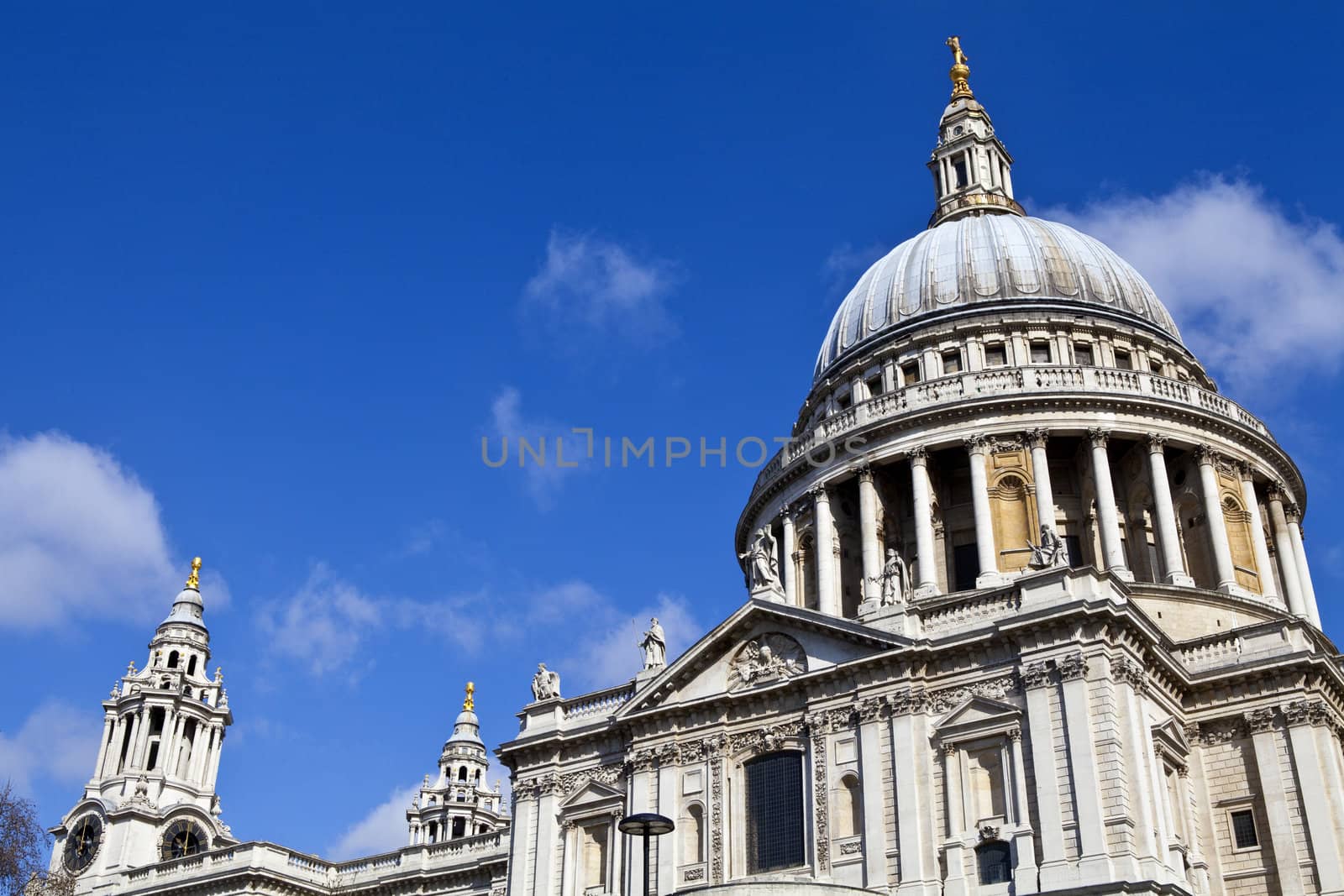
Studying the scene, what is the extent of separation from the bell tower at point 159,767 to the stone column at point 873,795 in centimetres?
3916

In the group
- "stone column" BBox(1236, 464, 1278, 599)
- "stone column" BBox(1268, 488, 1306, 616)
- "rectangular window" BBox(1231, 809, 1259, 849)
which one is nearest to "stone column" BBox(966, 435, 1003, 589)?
"stone column" BBox(1236, 464, 1278, 599)

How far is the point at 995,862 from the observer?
36719 mm

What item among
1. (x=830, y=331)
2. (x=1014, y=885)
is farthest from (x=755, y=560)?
(x=830, y=331)

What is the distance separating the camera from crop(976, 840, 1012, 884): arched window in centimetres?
3638

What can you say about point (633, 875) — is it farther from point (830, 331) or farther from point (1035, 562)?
point (830, 331)

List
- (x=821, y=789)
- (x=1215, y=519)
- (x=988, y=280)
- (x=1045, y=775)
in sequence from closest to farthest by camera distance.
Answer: (x=1045, y=775)
(x=821, y=789)
(x=1215, y=519)
(x=988, y=280)

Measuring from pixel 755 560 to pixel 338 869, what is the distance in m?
25.4

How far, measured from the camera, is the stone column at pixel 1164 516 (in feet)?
166

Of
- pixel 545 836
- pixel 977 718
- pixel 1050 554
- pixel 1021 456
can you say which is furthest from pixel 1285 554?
pixel 545 836

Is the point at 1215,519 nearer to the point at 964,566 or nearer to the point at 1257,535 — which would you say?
the point at 1257,535

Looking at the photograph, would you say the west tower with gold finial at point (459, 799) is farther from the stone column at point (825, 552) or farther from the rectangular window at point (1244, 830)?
the rectangular window at point (1244, 830)

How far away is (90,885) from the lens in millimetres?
63531

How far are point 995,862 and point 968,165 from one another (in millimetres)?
43285

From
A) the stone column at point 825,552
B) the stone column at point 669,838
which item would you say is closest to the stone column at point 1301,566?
the stone column at point 825,552
